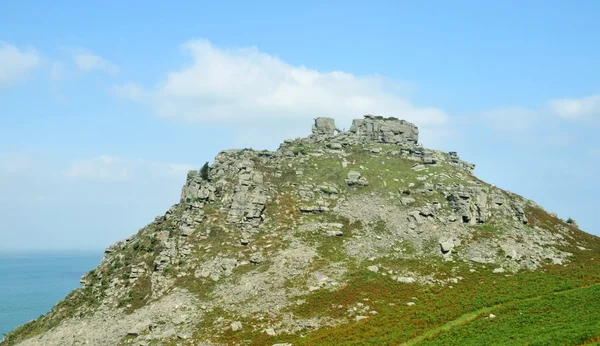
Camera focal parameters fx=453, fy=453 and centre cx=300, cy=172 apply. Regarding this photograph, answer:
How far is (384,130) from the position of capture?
9394 cm

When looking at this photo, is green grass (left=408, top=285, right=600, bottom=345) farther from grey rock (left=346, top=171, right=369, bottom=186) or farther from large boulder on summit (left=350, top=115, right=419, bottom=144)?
large boulder on summit (left=350, top=115, right=419, bottom=144)

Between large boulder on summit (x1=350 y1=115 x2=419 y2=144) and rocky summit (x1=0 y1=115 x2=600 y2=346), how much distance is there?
7.37 m

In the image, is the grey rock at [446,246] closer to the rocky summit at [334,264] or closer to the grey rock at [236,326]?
the rocky summit at [334,264]

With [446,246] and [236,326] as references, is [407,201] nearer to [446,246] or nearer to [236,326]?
[446,246]

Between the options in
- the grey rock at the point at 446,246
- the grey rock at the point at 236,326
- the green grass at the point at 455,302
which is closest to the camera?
the green grass at the point at 455,302

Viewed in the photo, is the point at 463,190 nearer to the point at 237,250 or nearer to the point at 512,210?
the point at 512,210

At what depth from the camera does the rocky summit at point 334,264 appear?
162 ft

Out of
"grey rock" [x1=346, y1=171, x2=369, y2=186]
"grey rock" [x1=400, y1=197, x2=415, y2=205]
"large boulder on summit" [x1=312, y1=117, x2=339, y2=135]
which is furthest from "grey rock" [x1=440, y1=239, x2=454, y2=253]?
"large boulder on summit" [x1=312, y1=117, x2=339, y2=135]

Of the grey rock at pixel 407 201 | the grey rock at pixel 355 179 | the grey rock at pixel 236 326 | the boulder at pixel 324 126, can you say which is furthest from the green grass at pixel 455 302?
the boulder at pixel 324 126

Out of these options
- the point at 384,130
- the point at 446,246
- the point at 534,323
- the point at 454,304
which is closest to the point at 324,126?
the point at 384,130

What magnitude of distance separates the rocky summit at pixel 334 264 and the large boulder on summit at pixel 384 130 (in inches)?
290

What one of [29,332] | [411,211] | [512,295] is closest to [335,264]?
[411,211]

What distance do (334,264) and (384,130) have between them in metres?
40.9

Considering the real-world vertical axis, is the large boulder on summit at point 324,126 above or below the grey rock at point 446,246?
above
